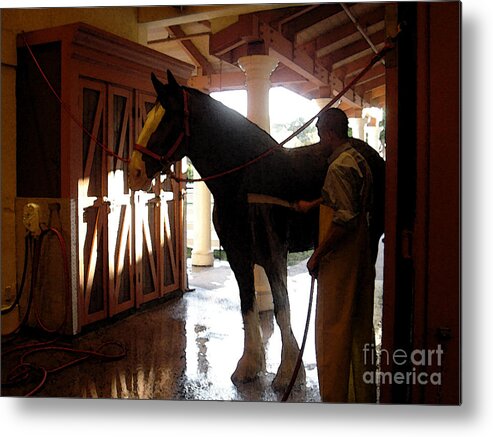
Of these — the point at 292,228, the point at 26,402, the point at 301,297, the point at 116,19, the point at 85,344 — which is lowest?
the point at 26,402

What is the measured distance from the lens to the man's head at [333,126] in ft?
6.11

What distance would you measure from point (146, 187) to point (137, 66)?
446 millimetres

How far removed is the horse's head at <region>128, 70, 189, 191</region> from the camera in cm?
198

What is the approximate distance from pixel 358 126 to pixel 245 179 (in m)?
0.43

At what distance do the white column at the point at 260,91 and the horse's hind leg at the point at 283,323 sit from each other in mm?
27

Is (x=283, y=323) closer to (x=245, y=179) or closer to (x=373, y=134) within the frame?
(x=245, y=179)

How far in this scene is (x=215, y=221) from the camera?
199 centimetres

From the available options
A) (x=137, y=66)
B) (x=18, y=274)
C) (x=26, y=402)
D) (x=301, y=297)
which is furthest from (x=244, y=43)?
(x=26, y=402)

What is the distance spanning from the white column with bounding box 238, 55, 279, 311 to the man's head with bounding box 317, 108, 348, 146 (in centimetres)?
20

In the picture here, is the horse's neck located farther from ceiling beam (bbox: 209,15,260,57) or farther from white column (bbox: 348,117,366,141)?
white column (bbox: 348,117,366,141)

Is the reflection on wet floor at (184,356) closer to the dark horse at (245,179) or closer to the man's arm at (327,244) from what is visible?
the dark horse at (245,179)

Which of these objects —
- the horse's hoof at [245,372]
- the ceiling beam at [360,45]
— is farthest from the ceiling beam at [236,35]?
the horse's hoof at [245,372]

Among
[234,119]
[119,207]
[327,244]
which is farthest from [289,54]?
[119,207]

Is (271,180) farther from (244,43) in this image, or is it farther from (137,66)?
(137,66)
